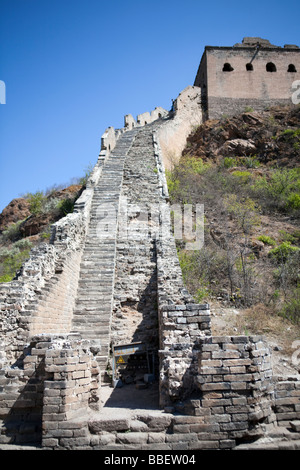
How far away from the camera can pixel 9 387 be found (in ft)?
13.5

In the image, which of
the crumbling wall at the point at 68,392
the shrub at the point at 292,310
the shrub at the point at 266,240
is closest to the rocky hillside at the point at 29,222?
the crumbling wall at the point at 68,392

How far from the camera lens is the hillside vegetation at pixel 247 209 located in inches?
338

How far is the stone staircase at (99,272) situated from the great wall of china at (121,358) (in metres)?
0.03

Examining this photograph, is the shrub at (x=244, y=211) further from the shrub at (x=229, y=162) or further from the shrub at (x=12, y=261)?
the shrub at (x=12, y=261)

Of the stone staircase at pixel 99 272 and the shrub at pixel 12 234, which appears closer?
the stone staircase at pixel 99 272

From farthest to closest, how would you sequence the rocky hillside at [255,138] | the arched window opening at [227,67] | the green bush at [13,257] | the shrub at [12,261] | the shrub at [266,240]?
the arched window opening at [227,67], the rocky hillside at [255,138], the green bush at [13,257], the shrub at [12,261], the shrub at [266,240]

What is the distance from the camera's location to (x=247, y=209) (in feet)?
43.1

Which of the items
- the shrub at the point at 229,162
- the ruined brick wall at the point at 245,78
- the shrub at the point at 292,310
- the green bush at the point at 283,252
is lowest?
the shrub at the point at 292,310

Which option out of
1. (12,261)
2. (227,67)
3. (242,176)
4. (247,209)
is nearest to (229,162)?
(242,176)

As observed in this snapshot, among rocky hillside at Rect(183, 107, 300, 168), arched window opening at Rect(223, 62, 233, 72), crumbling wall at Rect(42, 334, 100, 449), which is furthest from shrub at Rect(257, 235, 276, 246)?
arched window opening at Rect(223, 62, 233, 72)

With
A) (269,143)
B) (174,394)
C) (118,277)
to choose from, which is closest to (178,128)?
(269,143)
